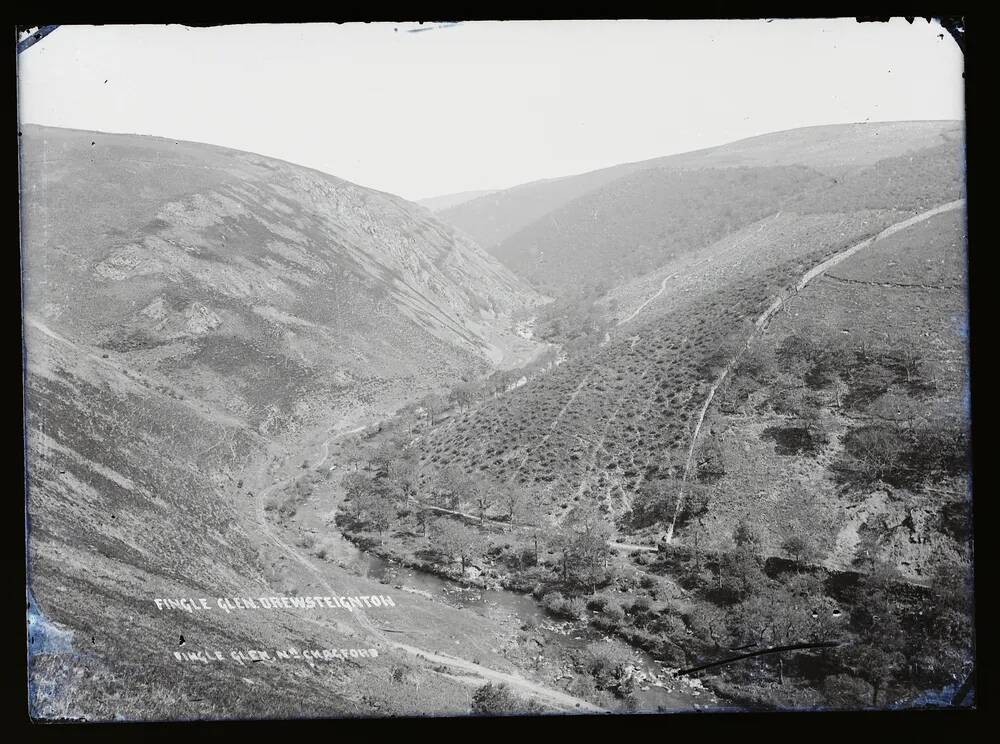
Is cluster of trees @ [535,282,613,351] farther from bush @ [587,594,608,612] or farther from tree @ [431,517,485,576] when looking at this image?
bush @ [587,594,608,612]

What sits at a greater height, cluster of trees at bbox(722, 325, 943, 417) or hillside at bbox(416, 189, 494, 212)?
hillside at bbox(416, 189, 494, 212)

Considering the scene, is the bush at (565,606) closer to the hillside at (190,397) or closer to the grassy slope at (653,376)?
the hillside at (190,397)

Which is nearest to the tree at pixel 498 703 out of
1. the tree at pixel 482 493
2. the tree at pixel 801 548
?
the tree at pixel 482 493

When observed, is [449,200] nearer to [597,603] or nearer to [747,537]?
[597,603]

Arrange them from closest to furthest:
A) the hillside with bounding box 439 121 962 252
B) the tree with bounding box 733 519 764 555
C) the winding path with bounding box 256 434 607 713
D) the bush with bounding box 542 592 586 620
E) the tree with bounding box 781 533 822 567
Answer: the winding path with bounding box 256 434 607 713 → the tree with bounding box 781 533 822 567 → the tree with bounding box 733 519 764 555 → the bush with bounding box 542 592 586 620 → the hillside with bounding box 439 121 962 252

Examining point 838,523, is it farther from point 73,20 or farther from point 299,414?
Answer: point 73,20

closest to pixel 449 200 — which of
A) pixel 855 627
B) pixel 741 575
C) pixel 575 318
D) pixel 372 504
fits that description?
pixel 575 318

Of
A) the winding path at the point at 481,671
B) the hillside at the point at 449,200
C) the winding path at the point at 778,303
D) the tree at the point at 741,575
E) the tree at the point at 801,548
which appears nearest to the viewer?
the winding path at the point at 481,671

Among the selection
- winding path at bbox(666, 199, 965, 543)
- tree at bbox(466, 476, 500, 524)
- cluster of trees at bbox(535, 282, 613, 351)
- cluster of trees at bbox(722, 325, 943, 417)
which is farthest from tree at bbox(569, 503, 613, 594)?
cluster of trees at bbox(535, 282, 613, 351)
